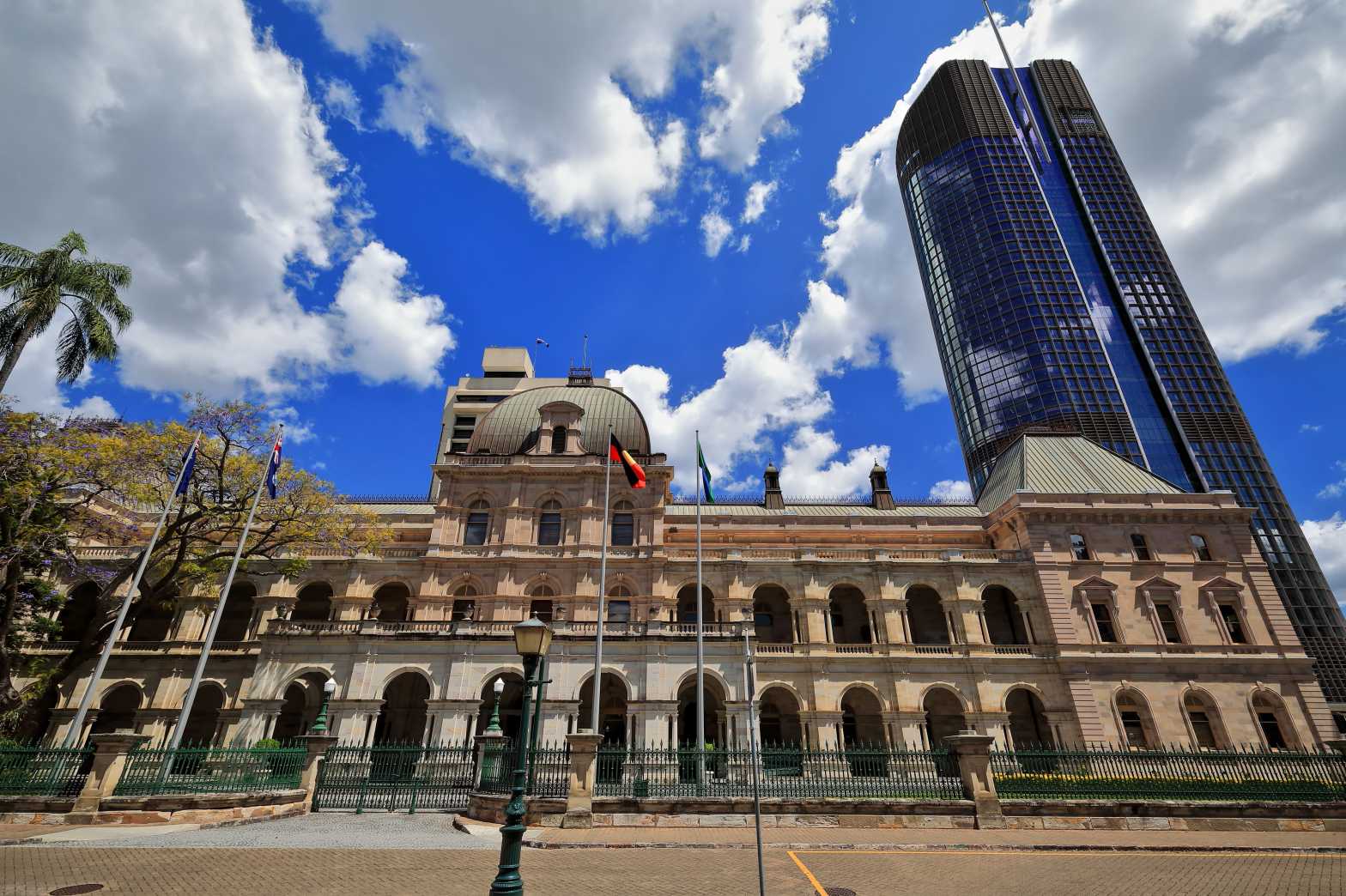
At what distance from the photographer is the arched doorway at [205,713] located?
32688mm

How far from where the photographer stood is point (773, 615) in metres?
38.7

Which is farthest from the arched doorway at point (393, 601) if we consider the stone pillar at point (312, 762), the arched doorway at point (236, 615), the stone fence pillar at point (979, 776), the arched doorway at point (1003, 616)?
the arched doorway at point (1003, 616)

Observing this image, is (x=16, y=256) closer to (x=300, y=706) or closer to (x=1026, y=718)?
(x=300, y=706)

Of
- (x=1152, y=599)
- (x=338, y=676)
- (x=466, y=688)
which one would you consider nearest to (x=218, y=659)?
(x=338, y=676)

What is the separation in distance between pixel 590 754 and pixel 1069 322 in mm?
97050

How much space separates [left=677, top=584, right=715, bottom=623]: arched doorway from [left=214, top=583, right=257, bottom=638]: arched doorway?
2538 centimetres

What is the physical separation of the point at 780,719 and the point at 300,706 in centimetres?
2676

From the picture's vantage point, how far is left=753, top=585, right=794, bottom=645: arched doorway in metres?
38.1

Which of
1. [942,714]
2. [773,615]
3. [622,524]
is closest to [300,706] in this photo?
[622,524]

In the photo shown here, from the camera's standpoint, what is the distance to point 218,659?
3209 cm

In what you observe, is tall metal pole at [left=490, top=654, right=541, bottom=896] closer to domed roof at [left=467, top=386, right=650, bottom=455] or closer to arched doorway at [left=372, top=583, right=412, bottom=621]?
domed roof at [left=467, top=386, right=650, bottom=455]

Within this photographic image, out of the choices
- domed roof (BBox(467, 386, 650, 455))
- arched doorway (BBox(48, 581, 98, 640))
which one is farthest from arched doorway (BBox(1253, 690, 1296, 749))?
arched doorway (BBox(48, 581, 98, 640))

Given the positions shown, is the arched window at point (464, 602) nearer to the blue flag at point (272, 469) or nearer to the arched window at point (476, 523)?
the arched window at point (476, 523)

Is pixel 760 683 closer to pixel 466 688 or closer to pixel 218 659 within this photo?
pixel 466 688
